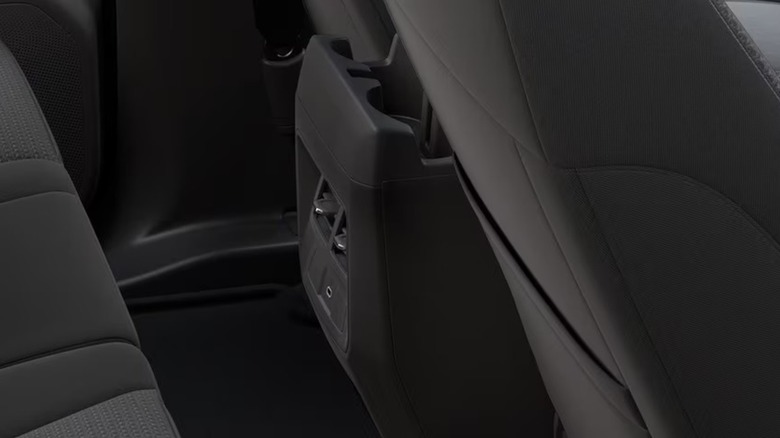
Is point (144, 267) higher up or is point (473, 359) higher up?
point (473, 359)

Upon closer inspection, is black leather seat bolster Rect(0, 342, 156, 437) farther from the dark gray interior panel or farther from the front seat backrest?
the dark gray interior panel

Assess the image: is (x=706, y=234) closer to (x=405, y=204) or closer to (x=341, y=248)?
(x=405, y=204)

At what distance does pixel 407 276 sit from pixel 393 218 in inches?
2.3

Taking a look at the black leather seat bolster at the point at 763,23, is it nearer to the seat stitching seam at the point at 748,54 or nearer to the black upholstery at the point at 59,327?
the seat stitching seam at the point at 748,54

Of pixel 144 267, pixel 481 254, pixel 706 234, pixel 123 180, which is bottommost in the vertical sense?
pixel 144 267

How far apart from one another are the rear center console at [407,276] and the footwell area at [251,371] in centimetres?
33

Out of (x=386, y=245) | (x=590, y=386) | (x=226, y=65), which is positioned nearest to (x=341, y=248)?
(x=386, y=245)

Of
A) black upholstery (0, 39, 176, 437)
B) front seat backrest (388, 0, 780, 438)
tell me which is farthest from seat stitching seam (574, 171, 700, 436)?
black upholstery (0, 39, 176, 437)

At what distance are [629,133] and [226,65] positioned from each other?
114 cm

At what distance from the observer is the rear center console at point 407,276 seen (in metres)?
1.04

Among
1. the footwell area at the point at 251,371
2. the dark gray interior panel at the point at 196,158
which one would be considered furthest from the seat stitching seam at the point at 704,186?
the dark gray interior panel at the point at 196,158

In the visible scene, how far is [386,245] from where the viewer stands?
1041mm

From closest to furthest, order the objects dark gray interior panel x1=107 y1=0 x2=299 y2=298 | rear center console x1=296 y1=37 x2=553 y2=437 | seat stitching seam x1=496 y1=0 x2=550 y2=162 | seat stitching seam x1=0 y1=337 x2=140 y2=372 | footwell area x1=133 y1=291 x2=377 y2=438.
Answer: seat stitching seam x1=496 y1=0 x2=550 y2=162, seat stitching seam x1=0 y1=337 x2=140 y2=372, rear center console x1=296 y1=37 x2=553 y2=437, footwell area x1=133 y1=291 x2=377 y2=438, dark gray interior panel x1=107 y1=0 x2=299 y2=298

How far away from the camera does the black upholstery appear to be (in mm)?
627
